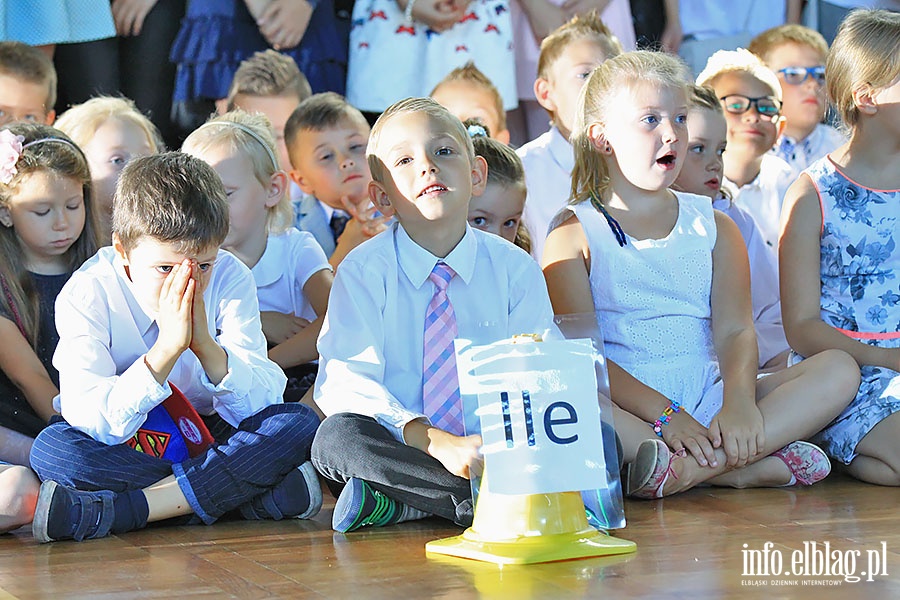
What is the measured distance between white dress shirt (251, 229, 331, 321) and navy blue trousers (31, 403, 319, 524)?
0.74 meters

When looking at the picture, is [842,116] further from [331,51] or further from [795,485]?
[331,51]

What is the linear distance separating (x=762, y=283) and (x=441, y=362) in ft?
4.14

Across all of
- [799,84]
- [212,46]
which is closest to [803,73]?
[799,84]

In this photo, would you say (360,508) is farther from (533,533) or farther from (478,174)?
(478,174)

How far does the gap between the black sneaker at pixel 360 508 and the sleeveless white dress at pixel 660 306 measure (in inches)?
28.7

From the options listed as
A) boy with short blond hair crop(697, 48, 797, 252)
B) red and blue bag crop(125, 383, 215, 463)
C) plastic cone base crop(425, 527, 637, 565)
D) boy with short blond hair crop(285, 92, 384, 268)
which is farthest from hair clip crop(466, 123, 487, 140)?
plastic cone base crop(425, 527, 637, 565)

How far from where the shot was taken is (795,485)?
256 cm

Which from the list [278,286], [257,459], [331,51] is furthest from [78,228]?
[331,51]

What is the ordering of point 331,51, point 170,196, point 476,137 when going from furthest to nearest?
point 331,51 → point 476,137 → point 170,196

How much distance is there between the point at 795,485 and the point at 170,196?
1414 mm

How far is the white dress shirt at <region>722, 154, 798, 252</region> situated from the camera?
3592 mm

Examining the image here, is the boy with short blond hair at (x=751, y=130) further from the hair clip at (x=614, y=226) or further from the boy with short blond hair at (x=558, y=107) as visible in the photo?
the hair clip at (x=614, y=226)

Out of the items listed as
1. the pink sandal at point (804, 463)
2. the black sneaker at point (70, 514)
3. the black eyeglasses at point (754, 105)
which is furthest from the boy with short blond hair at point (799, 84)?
the black sneaker at point (70, 514)

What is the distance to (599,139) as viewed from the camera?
2.75m
